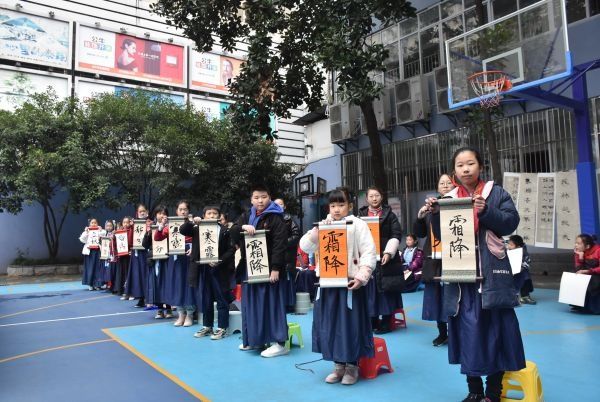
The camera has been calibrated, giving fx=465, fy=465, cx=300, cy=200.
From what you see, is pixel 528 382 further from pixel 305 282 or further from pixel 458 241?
pixel 305 282

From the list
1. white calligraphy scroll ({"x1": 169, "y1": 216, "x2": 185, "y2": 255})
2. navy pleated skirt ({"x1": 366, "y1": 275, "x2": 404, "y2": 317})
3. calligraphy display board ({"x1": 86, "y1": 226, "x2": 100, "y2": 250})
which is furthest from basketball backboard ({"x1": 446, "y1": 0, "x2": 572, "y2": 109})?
calligraphy display board ({"x1": 86, "y1": 226, "x2": 100, "y2": 250})

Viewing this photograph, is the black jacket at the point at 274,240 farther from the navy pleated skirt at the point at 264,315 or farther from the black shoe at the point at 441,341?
the black shoe at the point at 441,341

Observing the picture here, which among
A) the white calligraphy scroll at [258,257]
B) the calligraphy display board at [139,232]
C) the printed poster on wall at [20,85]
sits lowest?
the white calligraphy scroll at [258,257]

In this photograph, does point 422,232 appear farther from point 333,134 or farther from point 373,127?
point 333,134

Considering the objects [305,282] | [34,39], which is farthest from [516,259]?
[34,39]

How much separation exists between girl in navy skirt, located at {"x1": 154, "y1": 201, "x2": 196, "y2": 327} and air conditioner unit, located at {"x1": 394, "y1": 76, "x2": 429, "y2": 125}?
929cm

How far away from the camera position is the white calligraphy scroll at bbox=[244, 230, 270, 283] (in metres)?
4.79

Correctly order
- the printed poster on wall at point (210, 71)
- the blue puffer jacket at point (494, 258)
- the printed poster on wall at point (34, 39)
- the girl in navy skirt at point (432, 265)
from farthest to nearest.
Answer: the printed poster on wall at point (210, 71)
the printed poster on wall at point (34, 39)
the girl in navy skirt at point (432, 265)
the blue puffer jacket at point (494, 258)

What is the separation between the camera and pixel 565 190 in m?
9.57

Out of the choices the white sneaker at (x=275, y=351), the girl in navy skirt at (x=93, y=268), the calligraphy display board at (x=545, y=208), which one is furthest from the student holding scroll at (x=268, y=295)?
the girl in navy skirt at (x=93, y=268)

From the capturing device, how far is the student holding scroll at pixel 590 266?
645 cm

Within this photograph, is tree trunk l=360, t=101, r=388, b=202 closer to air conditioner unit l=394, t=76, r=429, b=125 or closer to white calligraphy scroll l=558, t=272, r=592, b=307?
air conditioner unit l=394, t=76, r=429, b=125

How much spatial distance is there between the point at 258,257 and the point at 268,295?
1.36ft

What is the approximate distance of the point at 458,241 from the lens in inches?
114
